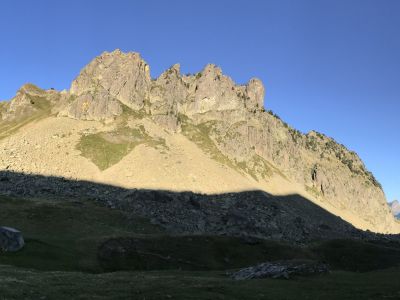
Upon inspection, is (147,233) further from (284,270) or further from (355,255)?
(284,270)

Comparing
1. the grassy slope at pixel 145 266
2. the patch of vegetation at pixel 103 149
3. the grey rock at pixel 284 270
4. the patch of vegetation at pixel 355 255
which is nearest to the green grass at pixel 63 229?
the grassy slope at pixel 145 266

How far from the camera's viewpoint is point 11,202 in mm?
107125

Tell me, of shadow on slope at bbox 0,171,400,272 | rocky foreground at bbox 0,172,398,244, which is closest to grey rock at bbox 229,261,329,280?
shadow on slope at bbox 0,171,400,272

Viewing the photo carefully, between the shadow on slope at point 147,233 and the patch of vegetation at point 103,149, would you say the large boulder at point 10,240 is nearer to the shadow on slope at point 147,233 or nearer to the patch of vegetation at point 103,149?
the shadow on slope at point 147,233

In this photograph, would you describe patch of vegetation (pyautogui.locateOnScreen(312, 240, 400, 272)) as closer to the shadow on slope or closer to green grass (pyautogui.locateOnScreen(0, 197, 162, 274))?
the shadow on slope

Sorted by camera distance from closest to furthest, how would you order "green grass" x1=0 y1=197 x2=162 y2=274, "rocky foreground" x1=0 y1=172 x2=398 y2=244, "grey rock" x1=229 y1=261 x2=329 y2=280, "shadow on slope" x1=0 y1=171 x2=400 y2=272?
"grey rock" x1=229 y1=261 x2=329 y2=280 < "green grass" x1=0 y1=197 x2=162 y2=274 < "shadow on slope" x1=0 y1=171 x2=400 y2=272 < "rocky foreground" x1=0 y1=172 x2=398 y2=244

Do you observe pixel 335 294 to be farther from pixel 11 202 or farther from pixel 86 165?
pixel 86 165

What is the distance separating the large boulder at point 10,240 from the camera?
6212 cm

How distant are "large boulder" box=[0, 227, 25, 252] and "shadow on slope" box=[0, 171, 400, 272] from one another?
126 cm

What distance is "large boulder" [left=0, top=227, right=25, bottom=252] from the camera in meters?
62.1

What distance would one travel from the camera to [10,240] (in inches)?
2482

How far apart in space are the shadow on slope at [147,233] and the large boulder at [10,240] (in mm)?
1262

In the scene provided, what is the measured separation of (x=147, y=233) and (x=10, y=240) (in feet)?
150

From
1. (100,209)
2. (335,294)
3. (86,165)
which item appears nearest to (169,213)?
(100,209)
